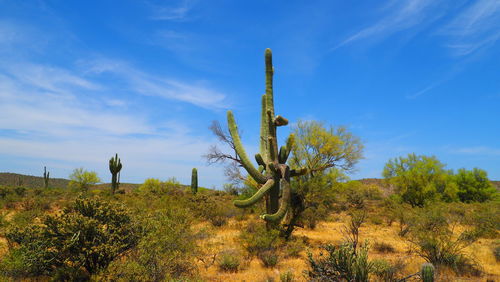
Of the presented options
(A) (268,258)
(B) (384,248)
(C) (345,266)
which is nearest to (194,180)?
(B) (384,248)

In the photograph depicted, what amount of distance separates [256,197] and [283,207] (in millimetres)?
1077

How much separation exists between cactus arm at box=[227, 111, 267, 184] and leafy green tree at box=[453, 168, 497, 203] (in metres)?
29.6

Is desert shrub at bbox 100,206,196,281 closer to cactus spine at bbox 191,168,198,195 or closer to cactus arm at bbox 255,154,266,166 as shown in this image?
cactus arm at bbox 255,154,266,166

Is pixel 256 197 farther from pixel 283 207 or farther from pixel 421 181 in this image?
pixel 421 181

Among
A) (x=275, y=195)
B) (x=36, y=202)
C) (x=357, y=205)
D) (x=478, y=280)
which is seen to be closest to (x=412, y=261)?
(x=478, y=280)

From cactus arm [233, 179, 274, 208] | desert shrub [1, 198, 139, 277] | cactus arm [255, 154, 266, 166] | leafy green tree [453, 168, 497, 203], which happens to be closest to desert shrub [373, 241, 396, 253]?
cactus arm [233, 179, 274, 208]

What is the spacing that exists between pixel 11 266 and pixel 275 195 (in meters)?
8.11

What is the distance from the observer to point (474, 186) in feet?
104

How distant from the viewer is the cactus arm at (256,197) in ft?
34.2

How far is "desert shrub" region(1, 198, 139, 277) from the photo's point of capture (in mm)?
6102

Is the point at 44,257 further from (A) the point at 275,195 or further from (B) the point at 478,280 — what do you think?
(B) the point at 478,280

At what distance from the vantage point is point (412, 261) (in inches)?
351

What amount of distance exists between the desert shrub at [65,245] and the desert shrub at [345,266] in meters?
4.49

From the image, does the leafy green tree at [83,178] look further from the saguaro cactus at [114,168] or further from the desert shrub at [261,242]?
the desert shrub at [261,242]
